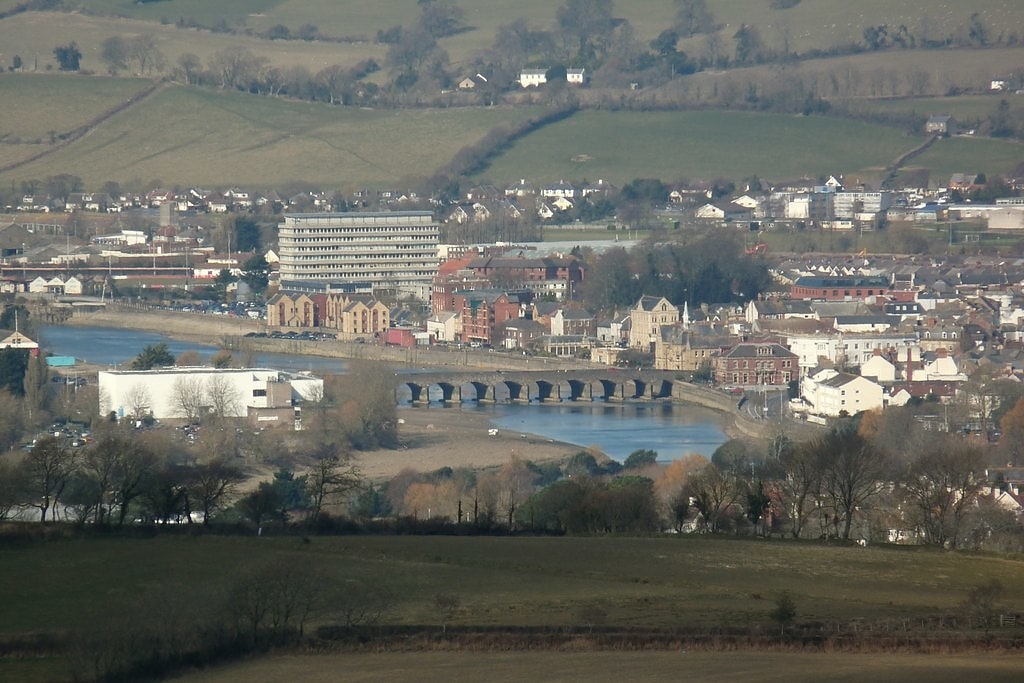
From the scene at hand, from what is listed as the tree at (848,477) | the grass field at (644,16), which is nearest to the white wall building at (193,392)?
the tree at (848,477)

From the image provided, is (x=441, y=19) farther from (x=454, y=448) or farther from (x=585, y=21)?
(x=454, y=448)

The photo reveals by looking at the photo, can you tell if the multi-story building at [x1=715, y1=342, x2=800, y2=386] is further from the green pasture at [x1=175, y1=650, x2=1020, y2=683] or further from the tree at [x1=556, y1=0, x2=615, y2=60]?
the tree at [x1=556, y1=0, x2=615, y2=60]

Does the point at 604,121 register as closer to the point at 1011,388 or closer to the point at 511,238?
the point at 511,238

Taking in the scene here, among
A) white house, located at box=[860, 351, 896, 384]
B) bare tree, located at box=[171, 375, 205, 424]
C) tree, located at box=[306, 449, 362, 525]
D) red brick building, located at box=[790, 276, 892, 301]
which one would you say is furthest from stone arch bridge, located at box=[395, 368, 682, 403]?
tree, located at box=[306, 449, 362, 525]

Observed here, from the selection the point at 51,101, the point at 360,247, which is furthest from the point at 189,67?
the point at 360,247

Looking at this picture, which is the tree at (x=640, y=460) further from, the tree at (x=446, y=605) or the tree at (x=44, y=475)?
the tree at (x=446, y=605)
